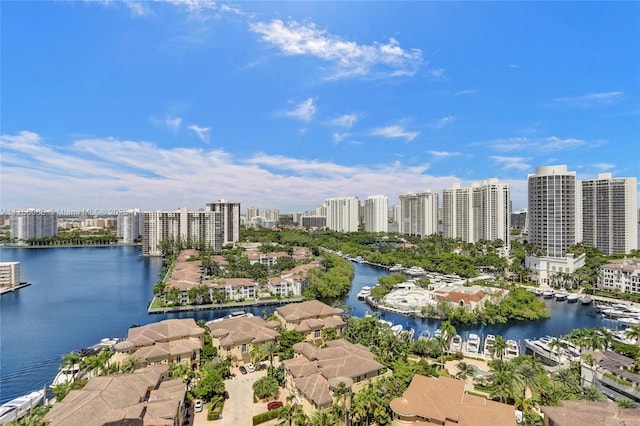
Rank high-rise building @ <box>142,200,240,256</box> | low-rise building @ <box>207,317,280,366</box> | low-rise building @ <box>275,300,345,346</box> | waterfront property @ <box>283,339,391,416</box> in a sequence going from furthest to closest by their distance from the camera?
high-rise building @ <box>142,200,240,256</box> → low-rise building @ <box>275,300,345,346</box> → low-rise building @ <box>207,317,280,366</box> → waterfront property @ <box>283,339,391,416</box>

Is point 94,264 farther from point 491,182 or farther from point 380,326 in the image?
point 491,182

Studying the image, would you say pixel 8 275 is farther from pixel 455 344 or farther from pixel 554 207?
pixel 554 207

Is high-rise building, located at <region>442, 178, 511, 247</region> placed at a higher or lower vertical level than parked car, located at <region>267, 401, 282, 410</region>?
higher

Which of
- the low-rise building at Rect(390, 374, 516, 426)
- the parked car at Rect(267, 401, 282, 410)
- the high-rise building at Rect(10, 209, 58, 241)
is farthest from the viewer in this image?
the high-rise building at Rect(10, 209, 58, 241)

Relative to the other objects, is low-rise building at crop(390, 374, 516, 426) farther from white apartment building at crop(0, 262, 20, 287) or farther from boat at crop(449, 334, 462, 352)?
white apartment building at crop(0, 262, 20, 287)

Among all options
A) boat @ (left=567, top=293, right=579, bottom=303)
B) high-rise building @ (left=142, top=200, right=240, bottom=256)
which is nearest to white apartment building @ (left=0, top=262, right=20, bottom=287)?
high-rise building @ (left=142, top=200, right=240, bottom=256)

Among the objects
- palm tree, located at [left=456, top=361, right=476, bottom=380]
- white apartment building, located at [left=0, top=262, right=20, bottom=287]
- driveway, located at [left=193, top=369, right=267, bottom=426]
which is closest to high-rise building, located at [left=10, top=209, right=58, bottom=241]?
white apartment building, located at [left=0, top=262, right=20, bottom=287]

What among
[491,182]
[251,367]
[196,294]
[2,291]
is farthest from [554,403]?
[491,182]

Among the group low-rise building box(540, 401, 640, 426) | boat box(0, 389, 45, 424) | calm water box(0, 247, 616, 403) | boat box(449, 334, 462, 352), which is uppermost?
low-rise building box(540, 401, 640, 426)

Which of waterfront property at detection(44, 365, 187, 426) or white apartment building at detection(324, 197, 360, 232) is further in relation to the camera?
white apartment building at detection(324, 197, 360, 232)
